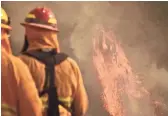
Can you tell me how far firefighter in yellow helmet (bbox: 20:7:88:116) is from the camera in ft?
5.07

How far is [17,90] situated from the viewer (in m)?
1.50

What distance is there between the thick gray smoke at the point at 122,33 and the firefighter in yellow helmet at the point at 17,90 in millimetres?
196

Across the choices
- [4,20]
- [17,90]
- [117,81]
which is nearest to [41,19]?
[4,20]

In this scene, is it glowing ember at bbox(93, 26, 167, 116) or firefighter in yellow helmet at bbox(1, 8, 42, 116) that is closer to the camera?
firefighter in yellow helmet at bbox(1, 8, 42, 116)

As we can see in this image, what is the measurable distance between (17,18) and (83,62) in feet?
1.07

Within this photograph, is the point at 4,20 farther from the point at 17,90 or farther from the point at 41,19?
the point at 17,90

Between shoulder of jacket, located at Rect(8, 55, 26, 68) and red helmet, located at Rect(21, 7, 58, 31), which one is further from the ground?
red helmet, located at Rect(21, 7, 58, 31)

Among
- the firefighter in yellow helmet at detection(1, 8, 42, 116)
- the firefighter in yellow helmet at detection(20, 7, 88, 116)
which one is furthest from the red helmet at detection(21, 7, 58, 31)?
the firefighter in yellow helmet at detection(1, 8, 42, 116)

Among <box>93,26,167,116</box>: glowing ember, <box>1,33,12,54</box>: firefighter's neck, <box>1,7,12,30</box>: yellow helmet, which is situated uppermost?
<box>1,7,12,30</box>: yellow helmet

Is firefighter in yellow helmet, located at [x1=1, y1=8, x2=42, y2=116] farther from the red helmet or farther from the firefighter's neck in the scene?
the red helmet

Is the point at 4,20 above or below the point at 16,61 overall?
above

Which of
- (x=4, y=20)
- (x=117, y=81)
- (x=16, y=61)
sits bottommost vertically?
(x=117, y=81)

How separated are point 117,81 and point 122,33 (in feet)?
0.68

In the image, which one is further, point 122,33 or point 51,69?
point 122,33
